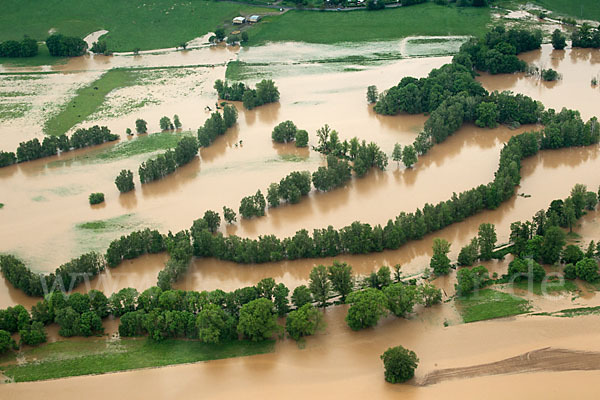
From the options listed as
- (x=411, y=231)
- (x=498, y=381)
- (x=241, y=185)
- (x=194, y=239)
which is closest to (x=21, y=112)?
(x=241, y=185)

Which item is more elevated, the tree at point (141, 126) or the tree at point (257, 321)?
the tree at point (141, 126)

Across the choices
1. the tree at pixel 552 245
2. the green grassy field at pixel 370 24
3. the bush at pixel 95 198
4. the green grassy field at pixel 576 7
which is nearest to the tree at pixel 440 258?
the tree at pixel 552 245

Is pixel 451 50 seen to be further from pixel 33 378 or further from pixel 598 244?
pixel 33 378

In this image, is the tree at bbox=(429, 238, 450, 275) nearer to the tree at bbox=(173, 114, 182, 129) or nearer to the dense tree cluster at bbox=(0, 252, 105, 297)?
the dense tree cluster at bbox=(0, 252, 105, 297)

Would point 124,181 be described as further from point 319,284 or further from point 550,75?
point 550,75

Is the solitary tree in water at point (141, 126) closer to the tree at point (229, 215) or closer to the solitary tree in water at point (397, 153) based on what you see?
the tree at point (229, 215)

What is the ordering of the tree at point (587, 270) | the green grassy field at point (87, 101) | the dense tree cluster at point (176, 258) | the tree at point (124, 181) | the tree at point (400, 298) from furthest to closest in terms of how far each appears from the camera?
the green grassy field at point (87, 101) < the tree at point (124, 181) < the dense tree cluster at point (176, 258) < the tree at point (587, 270) < the tree at point (400, 298)

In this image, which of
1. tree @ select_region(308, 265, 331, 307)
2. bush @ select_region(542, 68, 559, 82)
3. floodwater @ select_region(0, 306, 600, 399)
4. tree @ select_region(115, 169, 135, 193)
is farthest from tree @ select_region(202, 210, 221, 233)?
bush @ select_region(542, 68, 559, 82)
